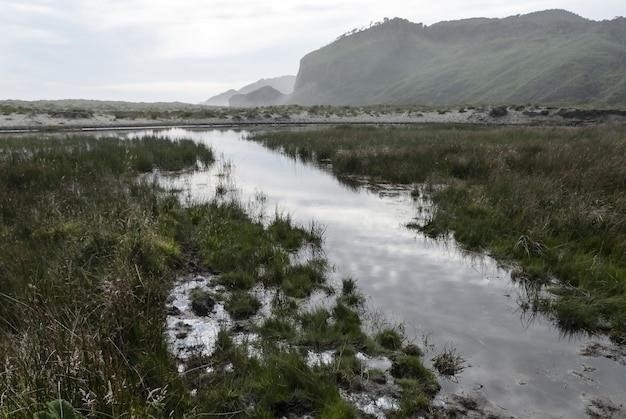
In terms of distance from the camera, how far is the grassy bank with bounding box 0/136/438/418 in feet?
10.0

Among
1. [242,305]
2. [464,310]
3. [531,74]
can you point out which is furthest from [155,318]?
[531,74]

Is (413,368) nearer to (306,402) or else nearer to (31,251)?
(306,402)

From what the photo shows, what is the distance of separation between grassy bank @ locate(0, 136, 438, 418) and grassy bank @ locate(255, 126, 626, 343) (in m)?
3.14

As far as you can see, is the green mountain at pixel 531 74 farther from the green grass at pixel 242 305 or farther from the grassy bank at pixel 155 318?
the green grass at pixel 242 305

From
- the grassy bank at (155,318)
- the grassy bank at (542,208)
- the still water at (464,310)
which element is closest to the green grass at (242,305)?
the grassy bank at (155,318)

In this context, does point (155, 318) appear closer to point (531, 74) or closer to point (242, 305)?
point (242, 305)

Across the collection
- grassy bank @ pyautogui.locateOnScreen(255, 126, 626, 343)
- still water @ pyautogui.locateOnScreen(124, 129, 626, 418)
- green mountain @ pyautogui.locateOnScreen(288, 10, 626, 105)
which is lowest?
still water @ pyautogui.locateOnScreen(124, 129, 626, 418)

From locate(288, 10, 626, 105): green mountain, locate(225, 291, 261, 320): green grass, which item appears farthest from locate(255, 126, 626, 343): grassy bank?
locate(288, 10, 626, 105): green mountain

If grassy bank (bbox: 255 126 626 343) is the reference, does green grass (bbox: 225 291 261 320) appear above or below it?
below

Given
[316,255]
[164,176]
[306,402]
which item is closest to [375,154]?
[164,176]

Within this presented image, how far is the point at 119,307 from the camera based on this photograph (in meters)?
4.05

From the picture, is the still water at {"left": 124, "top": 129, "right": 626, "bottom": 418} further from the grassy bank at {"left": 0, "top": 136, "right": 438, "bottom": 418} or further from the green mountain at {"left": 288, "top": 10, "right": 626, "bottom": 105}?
the green mountain at {"left": 288, "top": 10, "right": 626, "bottom": 105}

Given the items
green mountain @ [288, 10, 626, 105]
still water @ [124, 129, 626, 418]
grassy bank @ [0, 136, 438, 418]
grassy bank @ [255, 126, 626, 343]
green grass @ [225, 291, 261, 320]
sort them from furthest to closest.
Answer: green mountain @ [288, 10, 626, 105] → grassy bank @ [255, 126, 626, 343] → green grass @ [225, 291, 261, 320] → still water @ [124, 129, 626, 418] → grassy bank @ [0, 136, 438, 418]

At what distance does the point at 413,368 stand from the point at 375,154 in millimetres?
13711
